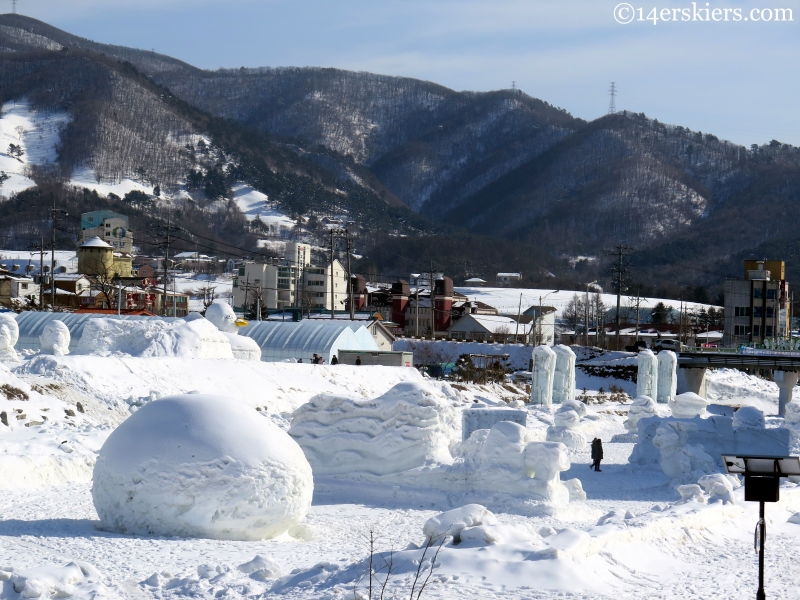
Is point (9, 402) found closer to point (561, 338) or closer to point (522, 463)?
point (522, 463)

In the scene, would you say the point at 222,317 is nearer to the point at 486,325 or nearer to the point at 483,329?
the point at 483,329

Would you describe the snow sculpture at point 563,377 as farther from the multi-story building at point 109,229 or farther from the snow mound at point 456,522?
the multi-story building at point 109,229

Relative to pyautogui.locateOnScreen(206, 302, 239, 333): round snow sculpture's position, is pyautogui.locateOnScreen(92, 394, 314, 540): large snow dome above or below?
below

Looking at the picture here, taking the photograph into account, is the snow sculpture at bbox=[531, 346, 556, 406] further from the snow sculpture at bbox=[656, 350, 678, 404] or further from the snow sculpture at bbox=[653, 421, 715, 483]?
the snow sculpture at bbox=[653, 421, 715, 483]

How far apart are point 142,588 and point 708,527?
7.89 metres

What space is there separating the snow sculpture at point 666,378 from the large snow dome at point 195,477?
3301cm

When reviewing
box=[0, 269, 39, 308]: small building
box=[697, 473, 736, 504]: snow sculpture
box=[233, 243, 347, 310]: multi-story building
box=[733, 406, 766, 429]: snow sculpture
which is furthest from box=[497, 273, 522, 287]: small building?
box=[697, 473, 736, 504]: snow sculpture

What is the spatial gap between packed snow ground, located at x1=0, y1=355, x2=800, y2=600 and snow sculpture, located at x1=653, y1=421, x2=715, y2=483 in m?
0.48

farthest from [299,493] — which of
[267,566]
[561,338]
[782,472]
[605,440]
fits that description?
[561,338]

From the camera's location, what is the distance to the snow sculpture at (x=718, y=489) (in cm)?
1505

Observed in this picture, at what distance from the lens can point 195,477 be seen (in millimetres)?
10953

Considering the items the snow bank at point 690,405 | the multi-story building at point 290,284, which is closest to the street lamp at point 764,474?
the snow bank at point 690,405

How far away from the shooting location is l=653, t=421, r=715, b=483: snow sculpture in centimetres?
2034

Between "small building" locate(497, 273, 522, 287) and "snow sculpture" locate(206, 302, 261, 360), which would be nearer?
"snow sculpture" locate(206, 302, 261, 360)
